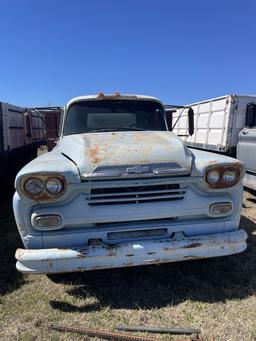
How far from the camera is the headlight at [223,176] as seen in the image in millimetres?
3490

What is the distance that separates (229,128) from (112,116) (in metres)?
5.33

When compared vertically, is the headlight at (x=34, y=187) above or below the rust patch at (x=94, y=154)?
below

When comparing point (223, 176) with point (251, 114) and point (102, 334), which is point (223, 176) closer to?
point (102, 334)

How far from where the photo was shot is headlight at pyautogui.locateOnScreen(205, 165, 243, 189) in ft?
11.5

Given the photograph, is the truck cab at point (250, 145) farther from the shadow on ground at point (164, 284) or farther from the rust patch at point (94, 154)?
the rust patch at point (94, 154)

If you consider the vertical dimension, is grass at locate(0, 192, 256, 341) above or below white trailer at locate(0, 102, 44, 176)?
below

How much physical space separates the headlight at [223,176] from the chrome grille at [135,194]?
1.04 feet

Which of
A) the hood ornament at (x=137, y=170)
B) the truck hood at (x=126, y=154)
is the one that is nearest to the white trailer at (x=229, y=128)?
the truck hood at (x=126, y=154)

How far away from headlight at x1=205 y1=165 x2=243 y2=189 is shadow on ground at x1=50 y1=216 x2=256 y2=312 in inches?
45.1

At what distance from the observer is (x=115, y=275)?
3947mm

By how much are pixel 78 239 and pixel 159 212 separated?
85 cm

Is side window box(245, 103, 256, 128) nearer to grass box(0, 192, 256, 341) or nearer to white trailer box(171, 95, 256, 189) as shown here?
white trailer box(171, 95, 256, 189)

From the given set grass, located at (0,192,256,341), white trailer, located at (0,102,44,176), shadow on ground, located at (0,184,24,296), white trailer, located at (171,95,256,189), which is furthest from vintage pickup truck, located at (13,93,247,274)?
white trailer, located at (0,102,44,176)

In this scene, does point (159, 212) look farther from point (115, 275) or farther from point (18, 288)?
point (18, 288)
